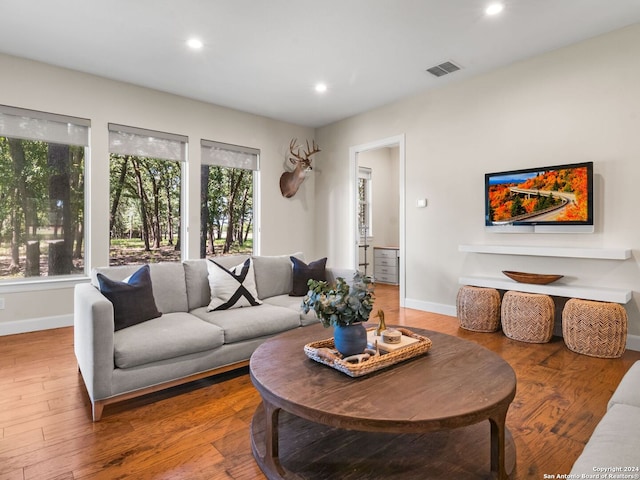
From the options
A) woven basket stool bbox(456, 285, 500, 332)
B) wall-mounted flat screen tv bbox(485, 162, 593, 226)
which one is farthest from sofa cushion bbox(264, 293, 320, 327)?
wall-mounted flat screen tv bbox(485, 162, 593, 226)

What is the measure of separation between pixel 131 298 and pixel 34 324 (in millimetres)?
2263

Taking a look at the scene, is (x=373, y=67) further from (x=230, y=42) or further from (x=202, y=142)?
(x=202, y=142)

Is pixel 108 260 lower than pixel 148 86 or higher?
lower

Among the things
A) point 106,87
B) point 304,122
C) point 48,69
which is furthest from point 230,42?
point 304,122

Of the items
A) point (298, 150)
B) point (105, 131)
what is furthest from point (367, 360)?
point (298, 150)

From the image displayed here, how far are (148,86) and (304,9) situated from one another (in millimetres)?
2518

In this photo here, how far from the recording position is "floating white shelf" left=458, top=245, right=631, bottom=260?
3172 millimetres

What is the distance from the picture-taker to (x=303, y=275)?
11.7ft

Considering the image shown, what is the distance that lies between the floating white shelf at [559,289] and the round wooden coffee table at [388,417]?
195 cm

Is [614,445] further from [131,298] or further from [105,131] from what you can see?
[105,131]

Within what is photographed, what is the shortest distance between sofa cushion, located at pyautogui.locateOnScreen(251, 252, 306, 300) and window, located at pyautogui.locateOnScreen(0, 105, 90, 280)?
2.30m

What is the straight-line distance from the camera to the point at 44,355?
10.2ft

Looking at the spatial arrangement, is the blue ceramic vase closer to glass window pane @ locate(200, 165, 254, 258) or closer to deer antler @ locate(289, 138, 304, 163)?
glass window pane @ locate(200, 165, 254, 258)

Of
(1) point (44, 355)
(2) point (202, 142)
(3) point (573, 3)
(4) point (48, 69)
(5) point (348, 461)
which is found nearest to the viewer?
(5) point (348, 461)
